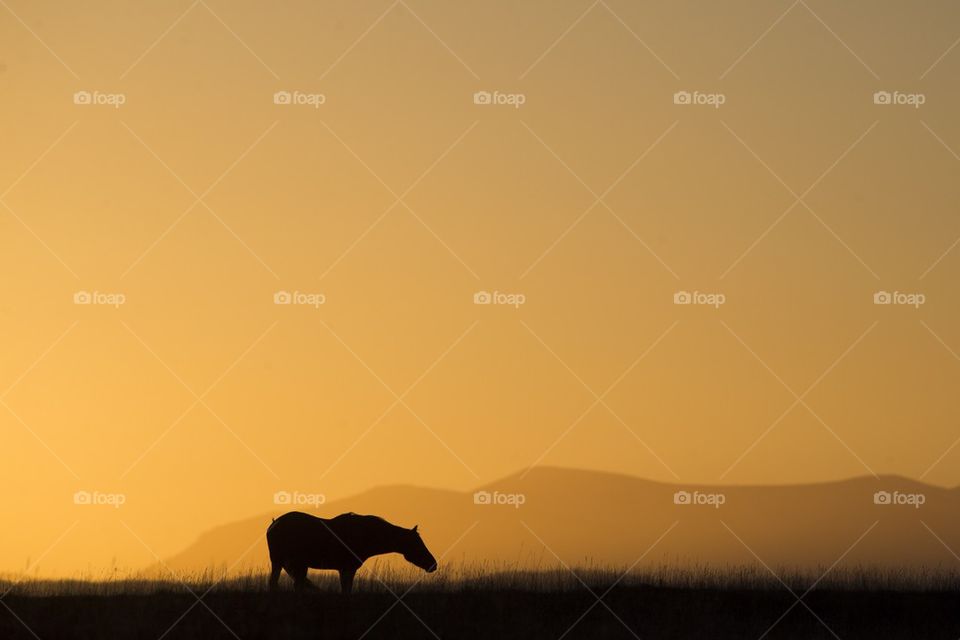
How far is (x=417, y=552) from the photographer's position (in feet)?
51.0

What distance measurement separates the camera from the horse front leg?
14.6 m

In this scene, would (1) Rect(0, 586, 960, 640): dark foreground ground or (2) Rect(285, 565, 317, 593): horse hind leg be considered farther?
(2) Rect(285, 565, 317, 593): horse hind leg

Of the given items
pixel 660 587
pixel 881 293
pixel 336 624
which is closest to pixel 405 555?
pixel 336 624

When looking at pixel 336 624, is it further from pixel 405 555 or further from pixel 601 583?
pixel 601 583

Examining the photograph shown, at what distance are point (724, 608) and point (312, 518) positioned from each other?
5.43m

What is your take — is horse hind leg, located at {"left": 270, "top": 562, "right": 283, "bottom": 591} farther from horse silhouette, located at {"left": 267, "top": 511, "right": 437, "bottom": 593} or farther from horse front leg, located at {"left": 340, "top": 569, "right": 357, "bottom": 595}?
horse front leg, located at {"left": 340, "top": 569, "right": 357, "bottom": 595}

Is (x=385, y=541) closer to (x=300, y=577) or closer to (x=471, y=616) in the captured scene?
(x=300, y=577)

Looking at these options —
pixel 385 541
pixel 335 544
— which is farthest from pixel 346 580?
pixel 385 541

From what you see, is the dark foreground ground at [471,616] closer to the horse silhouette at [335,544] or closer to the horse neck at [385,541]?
the horse silhouette at [335,544]

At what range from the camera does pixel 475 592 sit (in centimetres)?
1445

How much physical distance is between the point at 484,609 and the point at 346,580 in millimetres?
2049

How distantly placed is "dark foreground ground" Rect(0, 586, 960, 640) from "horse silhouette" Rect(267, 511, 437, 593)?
696 mm

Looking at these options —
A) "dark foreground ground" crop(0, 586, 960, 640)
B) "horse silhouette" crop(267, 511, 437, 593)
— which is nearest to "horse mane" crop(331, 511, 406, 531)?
"horse silhouette" crop(267, 511, 437, 593)

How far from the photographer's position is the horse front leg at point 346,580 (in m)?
14.6
